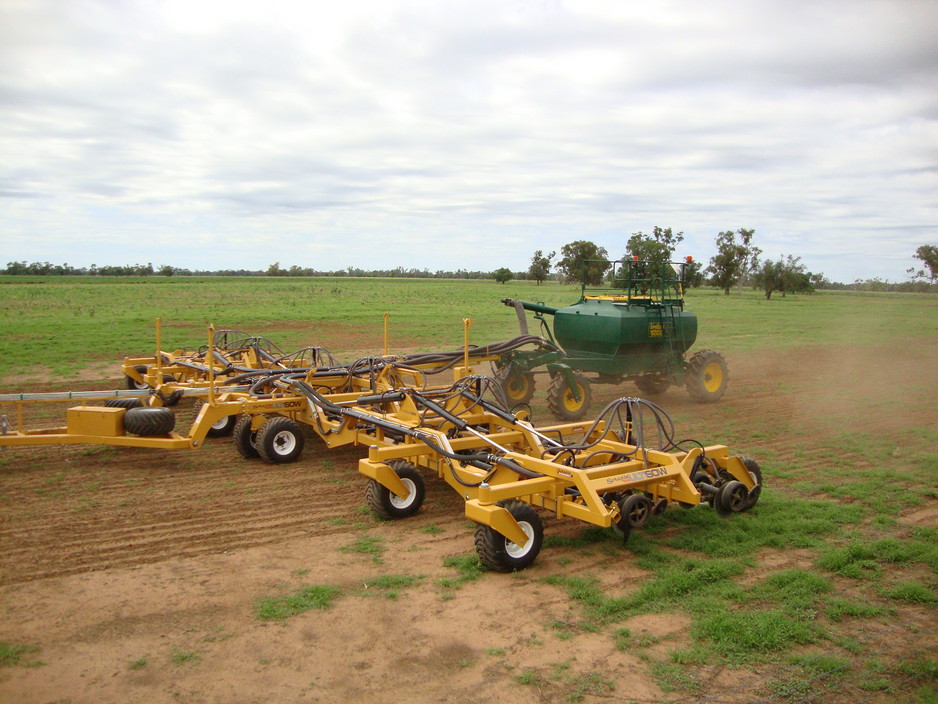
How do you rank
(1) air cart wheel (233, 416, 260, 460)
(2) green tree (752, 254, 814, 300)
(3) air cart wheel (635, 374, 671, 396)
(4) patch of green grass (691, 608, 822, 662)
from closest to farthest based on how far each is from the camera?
(4) patch of green grass (691, 608, 822, 662) → (1) air cart wheel (233, 416, 260, 460) → (3) air cart wheel (635, 374, 671, 396) → (2) green tree (752, 254, 814, 300)

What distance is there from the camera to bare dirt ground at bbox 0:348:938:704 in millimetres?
4254

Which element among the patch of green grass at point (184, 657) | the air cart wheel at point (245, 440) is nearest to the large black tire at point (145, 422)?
the air cart wheel at point (245, 440)

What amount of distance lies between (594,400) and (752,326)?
19.7 meters

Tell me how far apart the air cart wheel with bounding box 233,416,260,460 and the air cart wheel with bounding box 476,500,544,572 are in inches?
169

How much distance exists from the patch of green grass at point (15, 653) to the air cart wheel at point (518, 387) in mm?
8425

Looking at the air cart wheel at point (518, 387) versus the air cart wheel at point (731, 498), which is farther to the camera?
the air cart wheel at point (518, 387)

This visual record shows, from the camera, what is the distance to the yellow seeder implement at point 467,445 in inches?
233

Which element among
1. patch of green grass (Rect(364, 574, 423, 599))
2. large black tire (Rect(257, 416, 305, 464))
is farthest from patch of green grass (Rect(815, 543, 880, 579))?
large black tire (Rect(257, 416, 305, 464))

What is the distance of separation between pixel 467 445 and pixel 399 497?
90 cm

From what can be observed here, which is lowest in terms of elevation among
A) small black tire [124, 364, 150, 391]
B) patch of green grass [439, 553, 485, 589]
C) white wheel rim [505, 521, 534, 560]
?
patch of green grass [439, 553, 485, 589]

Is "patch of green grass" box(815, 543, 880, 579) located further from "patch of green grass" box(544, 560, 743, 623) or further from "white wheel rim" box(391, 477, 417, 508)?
"white wheel rim" box(391, 477, 417, 508)

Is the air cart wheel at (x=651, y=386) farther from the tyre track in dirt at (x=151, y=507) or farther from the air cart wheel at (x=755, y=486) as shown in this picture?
the air cart wheel at (x=755, y=486)

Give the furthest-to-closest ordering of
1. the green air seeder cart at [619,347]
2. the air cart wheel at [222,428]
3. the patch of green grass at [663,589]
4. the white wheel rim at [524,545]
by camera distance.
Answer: the green air seeder cart at [619,347]
the air cart wheel at [222,428]
the white wheel rim at [524,545]
the patch of green grass at [663,589]

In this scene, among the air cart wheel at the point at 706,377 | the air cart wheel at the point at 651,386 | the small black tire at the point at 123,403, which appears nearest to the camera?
the small black tire at the point at 123,403
